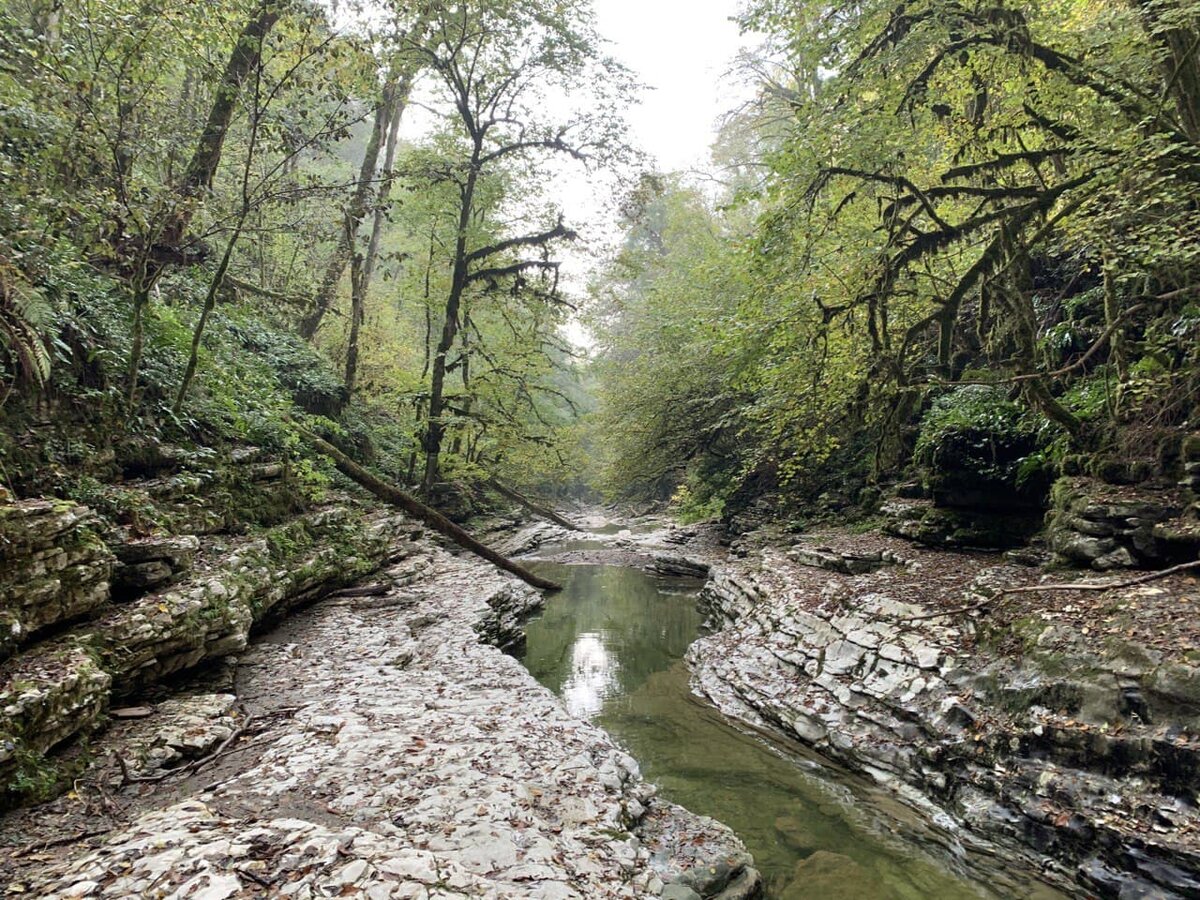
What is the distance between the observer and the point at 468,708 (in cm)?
595

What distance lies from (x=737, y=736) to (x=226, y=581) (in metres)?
6.48

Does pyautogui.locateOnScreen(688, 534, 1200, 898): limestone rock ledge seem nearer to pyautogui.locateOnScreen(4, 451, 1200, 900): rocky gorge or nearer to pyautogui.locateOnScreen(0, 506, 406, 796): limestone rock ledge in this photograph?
pyautogui.locateOnScreen(4, 451, 1200, 900): rocky gorge

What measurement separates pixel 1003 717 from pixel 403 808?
5.60 metres

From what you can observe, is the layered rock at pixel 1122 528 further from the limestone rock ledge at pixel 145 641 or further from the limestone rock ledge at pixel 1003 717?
the limestone rock ledge at pixel 145 641

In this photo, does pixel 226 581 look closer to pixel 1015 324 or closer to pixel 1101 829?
pixel 1101 829

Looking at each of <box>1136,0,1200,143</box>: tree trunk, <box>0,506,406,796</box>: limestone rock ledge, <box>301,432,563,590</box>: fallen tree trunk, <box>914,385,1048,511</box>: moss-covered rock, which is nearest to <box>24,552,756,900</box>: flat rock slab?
<box>0,506,406,796</box>: limestone rock ledge

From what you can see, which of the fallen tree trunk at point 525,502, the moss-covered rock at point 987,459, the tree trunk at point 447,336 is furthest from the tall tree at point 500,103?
the moss-covered rock at point 987,459

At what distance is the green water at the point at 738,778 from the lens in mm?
4723

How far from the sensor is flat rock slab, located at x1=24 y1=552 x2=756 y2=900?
115 inches

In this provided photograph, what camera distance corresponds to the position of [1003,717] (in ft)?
18.0

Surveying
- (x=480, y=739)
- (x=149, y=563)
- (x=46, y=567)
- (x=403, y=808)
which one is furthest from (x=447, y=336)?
(x=403, y=808)

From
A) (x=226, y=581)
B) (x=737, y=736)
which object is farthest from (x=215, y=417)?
(x=737, y=736)

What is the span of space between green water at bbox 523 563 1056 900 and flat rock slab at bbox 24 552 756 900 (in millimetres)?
760

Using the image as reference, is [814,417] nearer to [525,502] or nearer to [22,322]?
[22,322]
